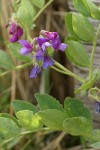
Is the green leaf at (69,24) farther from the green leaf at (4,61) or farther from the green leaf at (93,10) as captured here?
the green leaf at (4,61)

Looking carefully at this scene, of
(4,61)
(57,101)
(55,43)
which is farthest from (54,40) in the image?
(4,61)

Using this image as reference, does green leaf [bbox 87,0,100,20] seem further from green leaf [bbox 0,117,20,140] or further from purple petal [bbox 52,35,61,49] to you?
green leaf [bbox 0,117,20,140]

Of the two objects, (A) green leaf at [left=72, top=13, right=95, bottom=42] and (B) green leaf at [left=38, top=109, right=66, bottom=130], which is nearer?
(B) green leaf at [left=38, top=109, right=66, bottom=130]

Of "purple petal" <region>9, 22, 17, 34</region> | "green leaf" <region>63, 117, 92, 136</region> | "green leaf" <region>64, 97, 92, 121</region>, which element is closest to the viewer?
"green leaf" <region>63, 117, 92, 136</region>

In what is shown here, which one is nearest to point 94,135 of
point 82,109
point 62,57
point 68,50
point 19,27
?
point 82,109

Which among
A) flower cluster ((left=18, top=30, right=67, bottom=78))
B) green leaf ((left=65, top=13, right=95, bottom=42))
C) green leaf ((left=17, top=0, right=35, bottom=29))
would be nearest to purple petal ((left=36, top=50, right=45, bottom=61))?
flower cluster ((left=18, top=30, right=67, bottom=78))

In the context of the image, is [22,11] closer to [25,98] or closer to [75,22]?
[75,22]
